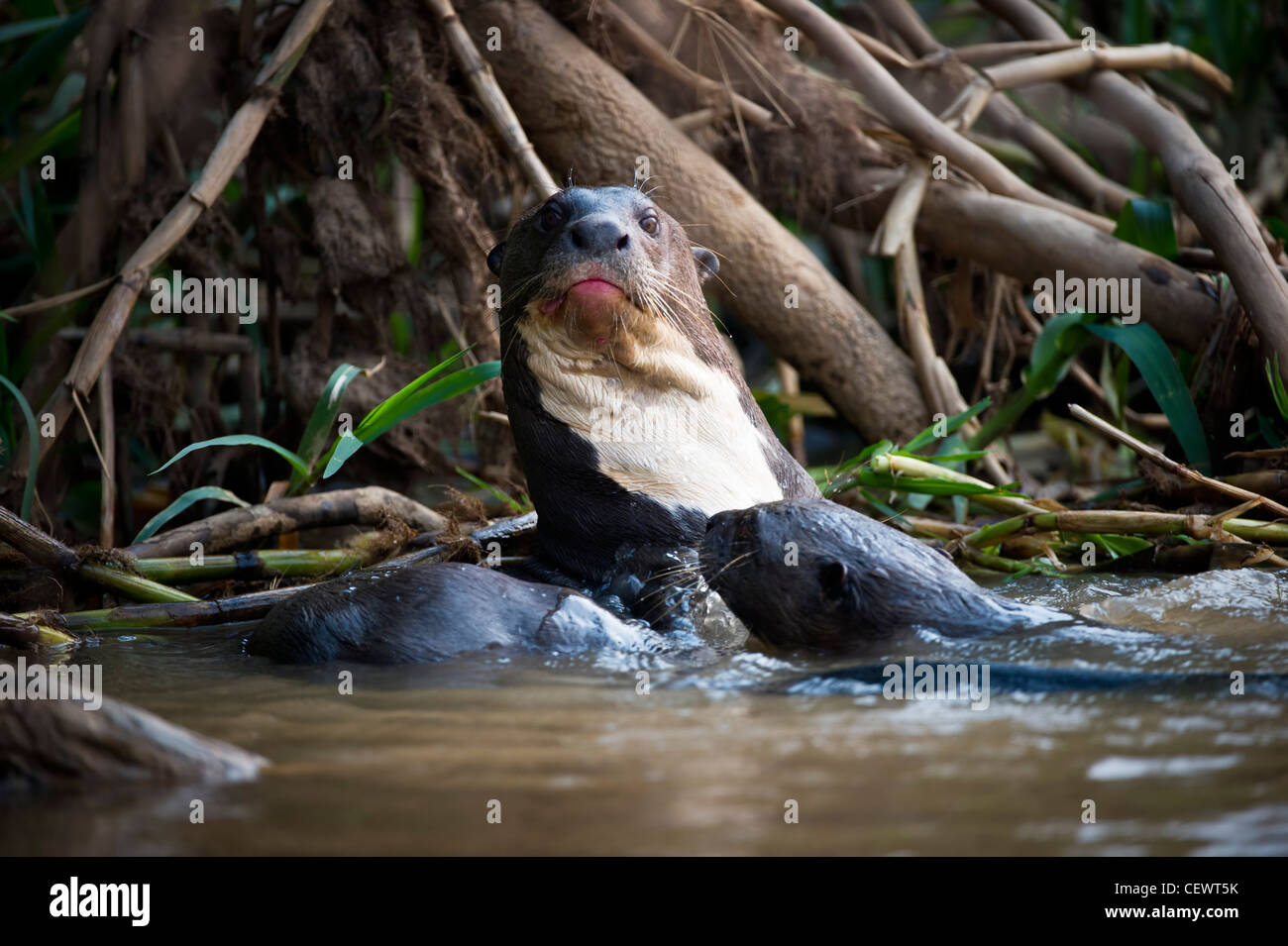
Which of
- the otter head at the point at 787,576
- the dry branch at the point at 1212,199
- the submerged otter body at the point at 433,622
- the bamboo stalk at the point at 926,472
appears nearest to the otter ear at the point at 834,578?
the otter head at the point at 787,576

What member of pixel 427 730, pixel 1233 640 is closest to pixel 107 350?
pixel 427 730

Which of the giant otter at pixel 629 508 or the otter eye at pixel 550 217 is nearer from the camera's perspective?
the giant otter at pixel 629 508

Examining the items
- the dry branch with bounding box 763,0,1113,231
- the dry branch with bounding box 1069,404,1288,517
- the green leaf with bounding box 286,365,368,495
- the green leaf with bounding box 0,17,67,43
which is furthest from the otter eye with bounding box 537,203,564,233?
the green leaf with bounding box 0,17,67,43

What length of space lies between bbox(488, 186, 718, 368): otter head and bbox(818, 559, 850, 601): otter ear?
0.82m

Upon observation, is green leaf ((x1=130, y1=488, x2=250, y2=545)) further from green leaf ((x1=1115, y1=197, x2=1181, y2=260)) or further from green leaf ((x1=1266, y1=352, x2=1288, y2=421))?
green leaf ((x1=1115, y1=197, x2=1181, y2=260))

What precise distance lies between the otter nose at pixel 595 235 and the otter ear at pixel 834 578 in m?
0.95

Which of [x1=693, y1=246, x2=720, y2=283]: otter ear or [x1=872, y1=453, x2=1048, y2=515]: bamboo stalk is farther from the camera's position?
[x1=872, y1=453, x2=1048, y2=515]: bamboo stalk

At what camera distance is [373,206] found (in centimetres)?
467

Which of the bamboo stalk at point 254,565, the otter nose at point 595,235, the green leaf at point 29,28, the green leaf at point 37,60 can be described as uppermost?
the green leaf at point 29,28

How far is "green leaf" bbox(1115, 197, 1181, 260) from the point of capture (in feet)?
15.3

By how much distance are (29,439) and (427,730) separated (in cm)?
218

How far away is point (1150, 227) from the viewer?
468 centimetres

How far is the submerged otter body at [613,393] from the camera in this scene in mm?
3217

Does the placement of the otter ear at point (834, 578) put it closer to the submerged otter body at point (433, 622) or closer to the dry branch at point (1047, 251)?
the submerged otter body at point (433, 622)
